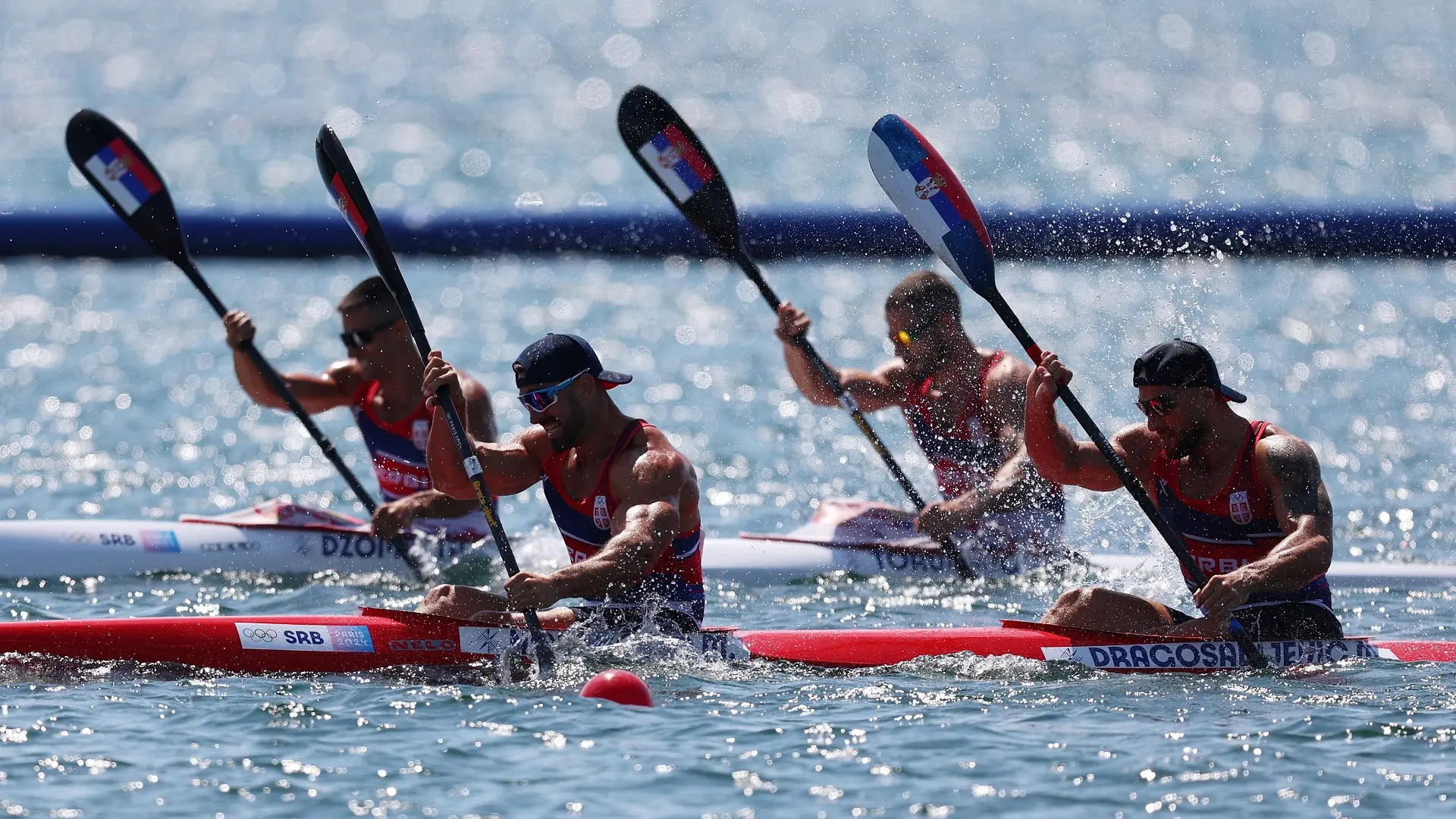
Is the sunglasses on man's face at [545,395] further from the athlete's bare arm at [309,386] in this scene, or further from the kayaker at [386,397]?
the athlete's bare arm at [309,386]

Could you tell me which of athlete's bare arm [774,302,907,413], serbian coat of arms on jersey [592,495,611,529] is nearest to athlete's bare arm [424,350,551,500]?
serbian coat of arms on jersey [592,495,611,529]

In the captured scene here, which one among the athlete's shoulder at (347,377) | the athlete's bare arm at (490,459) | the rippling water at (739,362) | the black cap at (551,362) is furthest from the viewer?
the athlete's shoulder at (347,377)

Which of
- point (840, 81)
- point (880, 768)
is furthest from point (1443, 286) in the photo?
point (840, 81)

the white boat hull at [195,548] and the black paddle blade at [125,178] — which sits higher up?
the black paddle blade at [125,178]

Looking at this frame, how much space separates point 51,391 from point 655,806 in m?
10.8

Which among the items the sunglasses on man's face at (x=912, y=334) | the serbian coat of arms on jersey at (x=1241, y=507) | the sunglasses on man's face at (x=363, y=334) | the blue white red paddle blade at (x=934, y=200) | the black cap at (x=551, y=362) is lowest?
the serbian coat of arms on jersey at (x=1241, y=507)

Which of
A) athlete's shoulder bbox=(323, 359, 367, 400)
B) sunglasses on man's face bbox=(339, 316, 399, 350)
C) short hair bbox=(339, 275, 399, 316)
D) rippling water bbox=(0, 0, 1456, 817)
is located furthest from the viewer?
athlete's shoulder bbox=(323, 359, 367, 400)

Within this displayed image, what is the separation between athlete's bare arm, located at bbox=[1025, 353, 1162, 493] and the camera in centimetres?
715

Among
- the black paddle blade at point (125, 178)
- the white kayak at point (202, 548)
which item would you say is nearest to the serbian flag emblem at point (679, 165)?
the white kayak at point (202, 548)

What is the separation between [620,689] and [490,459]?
→ 3.82 feet

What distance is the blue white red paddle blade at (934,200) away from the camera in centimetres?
823

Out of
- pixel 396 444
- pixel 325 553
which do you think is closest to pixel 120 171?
pixel 396 444

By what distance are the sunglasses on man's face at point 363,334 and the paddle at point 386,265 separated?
4.06 feet

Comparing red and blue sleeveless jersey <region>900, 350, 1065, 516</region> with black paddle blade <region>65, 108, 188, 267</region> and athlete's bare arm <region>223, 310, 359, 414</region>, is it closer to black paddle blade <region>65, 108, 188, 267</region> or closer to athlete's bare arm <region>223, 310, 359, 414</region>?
athlete's bare arm <region>223, 310, 359, 414</region>
